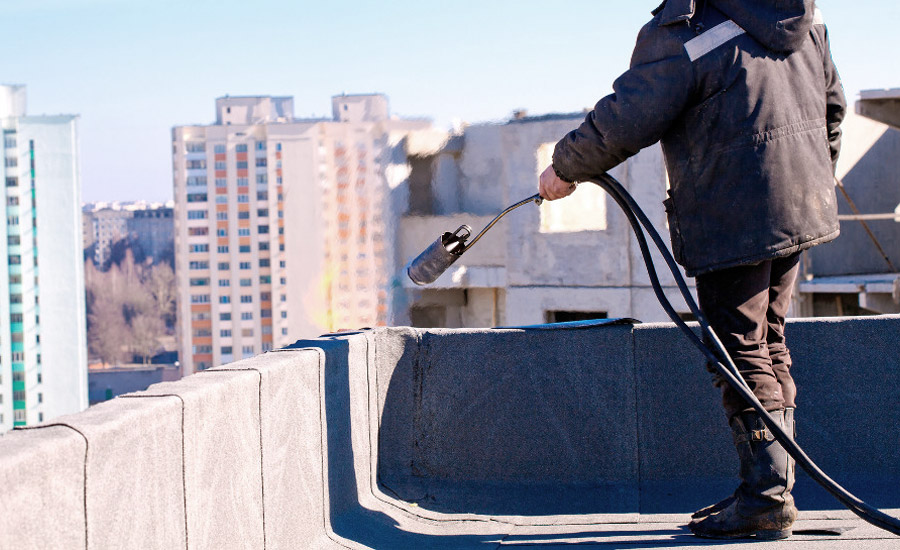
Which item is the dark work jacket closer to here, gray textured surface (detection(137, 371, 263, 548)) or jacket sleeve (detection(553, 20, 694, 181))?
jacket sleeve (detection(553, 20, 694, 181))

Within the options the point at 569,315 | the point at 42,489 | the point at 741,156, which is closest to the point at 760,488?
the point at 741,156

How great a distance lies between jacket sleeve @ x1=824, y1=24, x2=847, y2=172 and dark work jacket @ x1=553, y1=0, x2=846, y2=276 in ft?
0.79

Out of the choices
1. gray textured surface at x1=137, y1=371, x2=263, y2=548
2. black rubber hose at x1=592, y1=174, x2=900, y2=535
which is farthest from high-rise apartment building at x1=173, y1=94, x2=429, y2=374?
black rubber hose at x1=592, y1=174, x2=900, y2=535

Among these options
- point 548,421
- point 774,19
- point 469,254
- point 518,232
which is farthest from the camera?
point 469,254

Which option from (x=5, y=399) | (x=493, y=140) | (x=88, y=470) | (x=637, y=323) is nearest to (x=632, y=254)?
(x=493, y=140)

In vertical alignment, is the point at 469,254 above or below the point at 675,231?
above

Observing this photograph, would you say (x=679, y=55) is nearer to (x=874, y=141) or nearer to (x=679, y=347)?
(x=679, y=347)

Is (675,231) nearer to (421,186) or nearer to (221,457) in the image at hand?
(221,457)

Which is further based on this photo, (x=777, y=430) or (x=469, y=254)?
(x=469, y=254)

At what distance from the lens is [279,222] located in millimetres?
58469

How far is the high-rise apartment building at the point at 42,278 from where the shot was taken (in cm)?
6950

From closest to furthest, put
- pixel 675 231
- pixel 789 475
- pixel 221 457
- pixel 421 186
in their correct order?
pixel 221 457
pixel 789 475
pixel 675 231
pixel 421 186

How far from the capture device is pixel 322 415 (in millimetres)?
3051

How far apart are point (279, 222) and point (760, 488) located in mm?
56736
